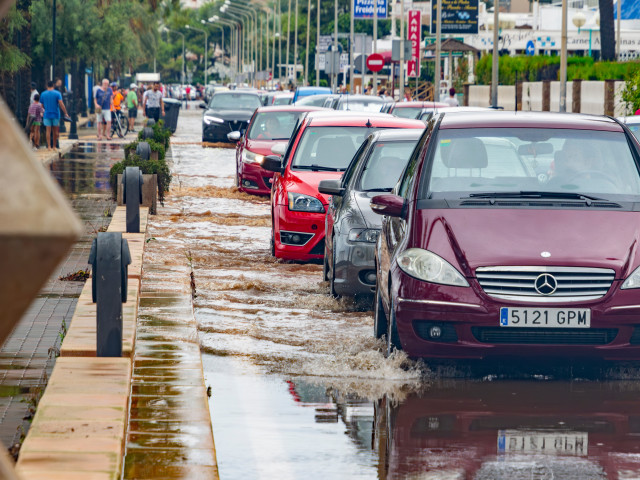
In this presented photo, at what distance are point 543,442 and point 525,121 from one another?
304 centimetres

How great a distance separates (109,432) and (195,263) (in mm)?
8277

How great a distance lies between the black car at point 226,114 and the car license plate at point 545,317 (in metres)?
30.7

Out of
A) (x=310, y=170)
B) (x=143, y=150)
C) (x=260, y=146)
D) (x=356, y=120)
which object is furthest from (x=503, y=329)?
(x=260, y=146)

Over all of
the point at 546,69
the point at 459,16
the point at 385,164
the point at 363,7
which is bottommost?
the point at 385,164

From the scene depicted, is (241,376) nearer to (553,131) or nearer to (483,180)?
(483,180)

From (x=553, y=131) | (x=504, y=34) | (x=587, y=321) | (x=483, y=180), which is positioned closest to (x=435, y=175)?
(x=483, y=180)

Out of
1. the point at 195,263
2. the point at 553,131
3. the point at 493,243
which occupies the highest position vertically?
the point at 553,131

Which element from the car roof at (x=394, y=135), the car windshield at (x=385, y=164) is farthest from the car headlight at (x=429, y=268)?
the car roof at (x=394, y=135)

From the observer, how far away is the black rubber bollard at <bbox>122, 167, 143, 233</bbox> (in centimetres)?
1294

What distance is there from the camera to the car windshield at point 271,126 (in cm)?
2403

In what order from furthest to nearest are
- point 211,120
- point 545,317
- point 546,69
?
1. point 546,69
2. point 211,120
3. point 545,317

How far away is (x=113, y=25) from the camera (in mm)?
48562

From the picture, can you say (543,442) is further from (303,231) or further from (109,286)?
(303,231)

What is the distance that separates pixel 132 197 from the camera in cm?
1293
